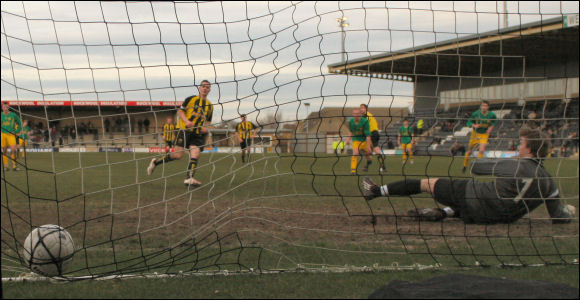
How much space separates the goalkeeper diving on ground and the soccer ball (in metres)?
2.57

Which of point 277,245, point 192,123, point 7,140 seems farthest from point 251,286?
point 7,140

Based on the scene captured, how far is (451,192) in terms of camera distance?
4.57 meters

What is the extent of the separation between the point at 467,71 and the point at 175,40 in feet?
13.6

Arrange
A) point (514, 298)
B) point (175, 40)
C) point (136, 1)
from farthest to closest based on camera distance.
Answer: point (175, 40)
point (136, 1)
point (514, 298)

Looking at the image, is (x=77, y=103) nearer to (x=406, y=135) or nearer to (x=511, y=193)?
(x=406, y=135)

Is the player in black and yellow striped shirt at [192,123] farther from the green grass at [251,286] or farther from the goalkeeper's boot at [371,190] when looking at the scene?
the green grass at [251,286]

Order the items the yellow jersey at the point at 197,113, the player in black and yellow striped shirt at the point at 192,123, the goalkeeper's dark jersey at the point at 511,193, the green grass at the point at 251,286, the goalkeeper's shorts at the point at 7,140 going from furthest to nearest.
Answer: the goalkeeper's shorts at the point at 7,140 → the yellow jersey at the point at 197,113 → the player in black and yellow striped shirt at the point at 192,123 → the goalkeeper's dark jersey at the point at 511,193 → the green grass at the point at 251,286

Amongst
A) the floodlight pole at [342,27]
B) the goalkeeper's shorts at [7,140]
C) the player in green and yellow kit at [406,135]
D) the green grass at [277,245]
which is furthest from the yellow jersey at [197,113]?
the goalkeeper's shorts at [7,140]

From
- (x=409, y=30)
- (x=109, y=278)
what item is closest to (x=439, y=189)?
(x=409, y=30)

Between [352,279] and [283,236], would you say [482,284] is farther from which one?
[283,236]

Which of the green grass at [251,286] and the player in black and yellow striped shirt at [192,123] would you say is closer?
the green grass at [251,286]

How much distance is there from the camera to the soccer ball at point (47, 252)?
3.00 meters

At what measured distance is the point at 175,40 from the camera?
3844 mm

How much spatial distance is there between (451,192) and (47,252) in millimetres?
3508
